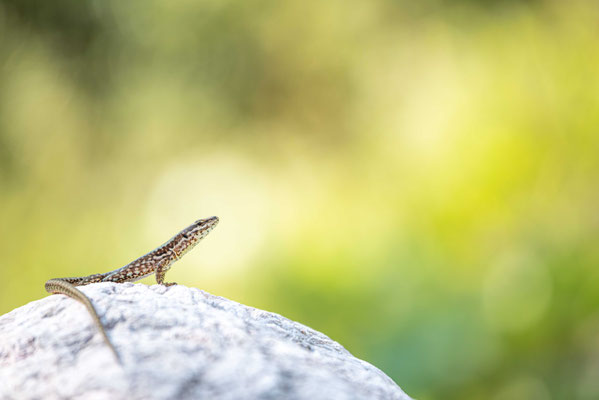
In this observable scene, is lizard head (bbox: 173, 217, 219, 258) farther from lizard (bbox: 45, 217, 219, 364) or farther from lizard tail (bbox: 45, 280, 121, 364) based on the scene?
lizard tail (bbox: 45, 280, 121, 364)

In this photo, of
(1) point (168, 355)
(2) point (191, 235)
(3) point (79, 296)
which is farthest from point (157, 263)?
(1) point (168, 355)

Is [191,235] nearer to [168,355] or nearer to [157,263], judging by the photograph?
[157,263]

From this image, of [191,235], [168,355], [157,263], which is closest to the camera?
[168,355]

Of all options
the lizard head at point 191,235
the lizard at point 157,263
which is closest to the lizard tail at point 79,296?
the lizard at point 157,263

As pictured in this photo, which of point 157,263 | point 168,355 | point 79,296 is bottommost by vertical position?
point 168,355

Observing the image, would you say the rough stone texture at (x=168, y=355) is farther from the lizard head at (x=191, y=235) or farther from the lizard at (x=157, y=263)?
the lizard head at (x=191, y=235)

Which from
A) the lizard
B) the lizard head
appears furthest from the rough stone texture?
the lizard head

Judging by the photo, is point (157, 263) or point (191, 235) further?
point (191, 235)
